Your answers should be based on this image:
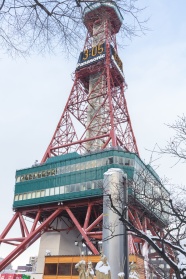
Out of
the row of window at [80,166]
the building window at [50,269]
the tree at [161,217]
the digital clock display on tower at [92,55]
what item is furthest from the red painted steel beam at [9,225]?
the tree at [161,217]

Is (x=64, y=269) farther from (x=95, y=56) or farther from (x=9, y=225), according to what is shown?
(x=95, y=56)

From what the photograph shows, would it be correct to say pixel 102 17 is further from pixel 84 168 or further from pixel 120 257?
pixel 84 168

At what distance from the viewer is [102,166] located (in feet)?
156

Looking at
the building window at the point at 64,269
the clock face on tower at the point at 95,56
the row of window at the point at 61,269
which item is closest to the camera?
the row of window at the point at 61,269

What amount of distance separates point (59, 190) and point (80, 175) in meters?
4.13

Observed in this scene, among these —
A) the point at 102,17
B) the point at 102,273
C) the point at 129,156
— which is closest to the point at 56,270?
the point at 129,156

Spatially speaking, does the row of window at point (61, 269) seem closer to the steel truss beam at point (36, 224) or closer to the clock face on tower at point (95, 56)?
the steel truss beam at point (36, 224)

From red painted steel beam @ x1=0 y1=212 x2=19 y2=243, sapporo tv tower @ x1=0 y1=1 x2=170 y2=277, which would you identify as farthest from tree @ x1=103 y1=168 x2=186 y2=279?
red painted steel beam @ x1=0 y1=212 x2=19 y2=243

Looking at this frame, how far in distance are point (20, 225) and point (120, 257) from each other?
34.7 m

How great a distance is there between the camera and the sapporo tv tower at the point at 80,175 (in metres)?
46.9

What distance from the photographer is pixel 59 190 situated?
49.2 m

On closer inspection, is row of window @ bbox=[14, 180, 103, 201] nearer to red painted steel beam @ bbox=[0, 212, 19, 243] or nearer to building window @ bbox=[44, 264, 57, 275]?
red painted steel beam @ bbox=[0, 212, 19, 243]

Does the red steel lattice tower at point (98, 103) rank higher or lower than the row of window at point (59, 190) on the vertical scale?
higher

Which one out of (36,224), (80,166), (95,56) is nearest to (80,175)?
(80,166)
